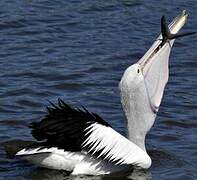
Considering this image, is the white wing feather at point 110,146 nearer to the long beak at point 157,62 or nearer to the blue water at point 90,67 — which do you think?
the blue water at point 90,67

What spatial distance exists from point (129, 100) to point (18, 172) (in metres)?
1.04

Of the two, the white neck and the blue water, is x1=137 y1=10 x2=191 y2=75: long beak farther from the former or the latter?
the blue water

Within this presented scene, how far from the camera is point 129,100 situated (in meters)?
6.87

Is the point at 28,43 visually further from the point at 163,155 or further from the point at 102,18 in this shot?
the point at 163,155

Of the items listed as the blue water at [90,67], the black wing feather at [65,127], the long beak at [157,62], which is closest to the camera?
the black wing feather at [65,127]

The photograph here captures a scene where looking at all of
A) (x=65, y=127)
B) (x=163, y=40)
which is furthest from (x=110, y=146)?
(x=163, y=40)

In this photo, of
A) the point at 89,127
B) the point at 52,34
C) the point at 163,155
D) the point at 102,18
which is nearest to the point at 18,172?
the point at 89,127

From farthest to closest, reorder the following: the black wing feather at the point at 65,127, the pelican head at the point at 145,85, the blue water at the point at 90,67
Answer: the blue water at the point at 90,67 < the pelican head at the point at 145,85 < the black wing feather at the point at 65,127

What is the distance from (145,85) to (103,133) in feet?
1.82

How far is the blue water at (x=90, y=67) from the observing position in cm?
753

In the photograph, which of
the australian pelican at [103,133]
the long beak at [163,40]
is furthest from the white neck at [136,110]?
the long beak at [163,40]

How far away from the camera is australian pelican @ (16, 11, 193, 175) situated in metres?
6.62

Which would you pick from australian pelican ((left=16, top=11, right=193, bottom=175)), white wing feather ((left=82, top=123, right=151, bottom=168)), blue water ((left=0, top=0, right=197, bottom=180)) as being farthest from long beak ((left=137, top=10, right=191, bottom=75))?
blue water ((left=0, top=0, right=197, bottom=180))

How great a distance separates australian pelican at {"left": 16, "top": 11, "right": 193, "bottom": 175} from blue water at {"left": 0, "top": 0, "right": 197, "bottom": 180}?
201 mm
